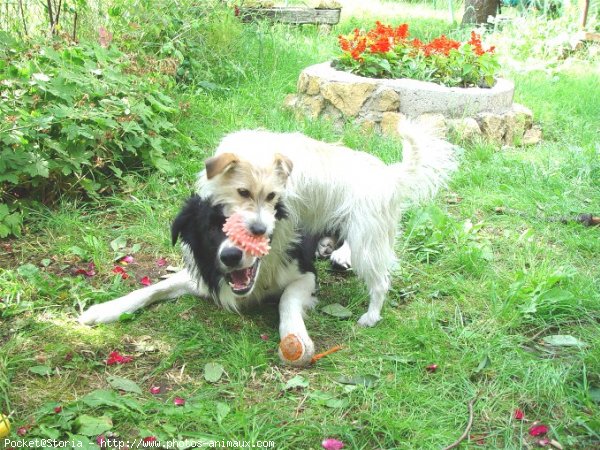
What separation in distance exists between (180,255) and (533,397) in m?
2.07

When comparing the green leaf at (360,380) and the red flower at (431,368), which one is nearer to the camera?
the green leaf at (360,380)

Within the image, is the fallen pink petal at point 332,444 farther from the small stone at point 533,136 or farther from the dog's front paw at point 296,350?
the small stone at point 533,136

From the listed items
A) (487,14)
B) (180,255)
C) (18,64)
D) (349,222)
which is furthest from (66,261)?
(487,14)

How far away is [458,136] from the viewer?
5301 millimetres

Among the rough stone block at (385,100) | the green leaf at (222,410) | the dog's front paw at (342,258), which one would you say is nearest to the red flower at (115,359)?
the green leaf at (222,410)

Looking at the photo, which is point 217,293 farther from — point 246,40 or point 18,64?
point 246,40

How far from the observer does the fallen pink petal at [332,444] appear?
2074mm

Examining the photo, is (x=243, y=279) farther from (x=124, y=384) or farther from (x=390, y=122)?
(x=390, y=122)

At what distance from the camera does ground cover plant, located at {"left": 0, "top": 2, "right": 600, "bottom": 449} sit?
217 centimetres

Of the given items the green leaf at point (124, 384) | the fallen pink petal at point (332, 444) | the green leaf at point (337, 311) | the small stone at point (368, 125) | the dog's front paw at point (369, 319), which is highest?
the small stone at point (368, 125)

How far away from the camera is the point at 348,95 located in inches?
215

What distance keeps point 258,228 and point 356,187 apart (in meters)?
0.76

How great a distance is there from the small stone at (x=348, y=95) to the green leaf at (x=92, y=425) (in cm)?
397

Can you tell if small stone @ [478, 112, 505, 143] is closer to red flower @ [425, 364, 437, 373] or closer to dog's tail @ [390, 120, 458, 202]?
Answer: dog's tail @ [390, 120, 458, 202]
